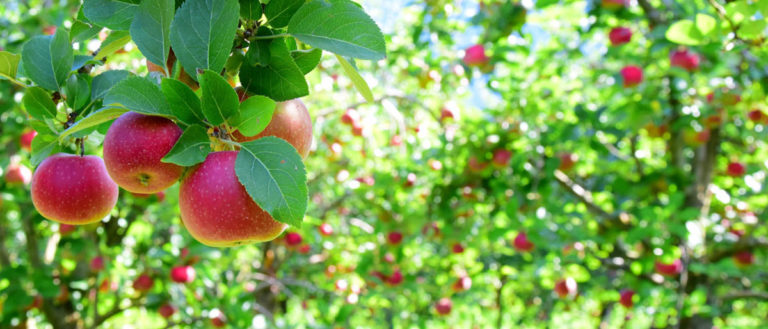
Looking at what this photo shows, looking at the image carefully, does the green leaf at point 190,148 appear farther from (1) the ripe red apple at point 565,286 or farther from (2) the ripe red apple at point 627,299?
(2) the ripe red apple at point 627,299

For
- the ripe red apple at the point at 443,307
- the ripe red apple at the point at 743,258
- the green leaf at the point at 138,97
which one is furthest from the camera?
the ripe red apple at the point at 443,307

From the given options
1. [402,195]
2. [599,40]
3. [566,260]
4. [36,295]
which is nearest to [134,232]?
[36,295]

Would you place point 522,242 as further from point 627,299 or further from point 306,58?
point 306,58

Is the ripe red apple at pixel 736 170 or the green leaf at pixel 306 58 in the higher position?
the green leaf at pixel 306 58

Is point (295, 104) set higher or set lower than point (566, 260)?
higher

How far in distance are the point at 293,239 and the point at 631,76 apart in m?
2.01

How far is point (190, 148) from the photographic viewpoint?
509 millimetres

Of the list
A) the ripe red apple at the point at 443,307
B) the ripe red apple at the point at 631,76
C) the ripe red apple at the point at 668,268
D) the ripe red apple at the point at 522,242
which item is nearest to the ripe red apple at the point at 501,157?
the ripe red apple at the point at 522,242

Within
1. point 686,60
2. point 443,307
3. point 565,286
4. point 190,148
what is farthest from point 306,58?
point 443,307

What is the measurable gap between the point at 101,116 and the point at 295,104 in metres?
0.20

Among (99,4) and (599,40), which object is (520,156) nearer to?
(99,4)

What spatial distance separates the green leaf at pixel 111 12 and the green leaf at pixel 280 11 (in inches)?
5.0

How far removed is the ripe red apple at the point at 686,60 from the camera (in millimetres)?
2307

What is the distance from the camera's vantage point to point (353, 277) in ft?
13.7
